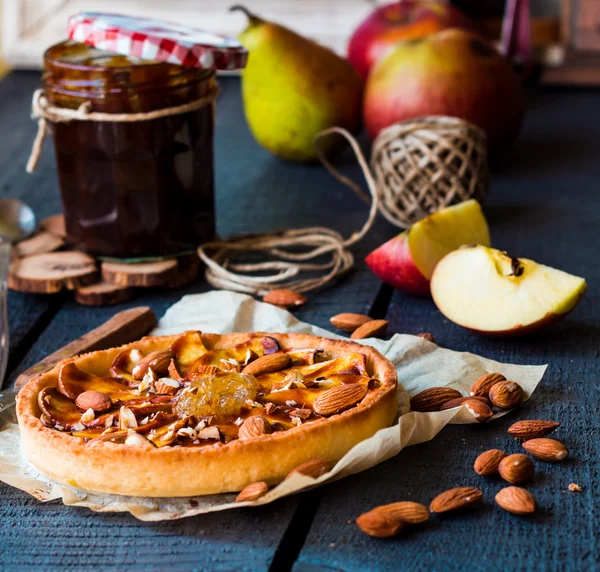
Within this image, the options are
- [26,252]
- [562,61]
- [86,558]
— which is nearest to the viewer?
[86,558]

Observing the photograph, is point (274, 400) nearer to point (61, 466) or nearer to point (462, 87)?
point (61, 466)

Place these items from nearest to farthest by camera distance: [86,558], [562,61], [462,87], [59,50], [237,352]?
[86,558], [237,352], [59,50], [462,87], [562,61]

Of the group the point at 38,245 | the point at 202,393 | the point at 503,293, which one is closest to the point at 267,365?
the point at 202,393

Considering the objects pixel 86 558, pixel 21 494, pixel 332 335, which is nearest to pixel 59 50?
pixel 332 335

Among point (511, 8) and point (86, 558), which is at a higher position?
point (511, 8)

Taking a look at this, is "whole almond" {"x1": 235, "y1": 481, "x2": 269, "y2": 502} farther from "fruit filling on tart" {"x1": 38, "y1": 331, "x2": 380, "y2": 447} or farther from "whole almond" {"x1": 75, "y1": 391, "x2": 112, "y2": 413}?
"whole almond" {"x1": 75, "y1": 391, "x2": 112, "y2": 413}

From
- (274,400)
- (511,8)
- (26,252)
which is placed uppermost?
(511,8)

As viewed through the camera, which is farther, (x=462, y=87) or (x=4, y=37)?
(x=4, y=37)

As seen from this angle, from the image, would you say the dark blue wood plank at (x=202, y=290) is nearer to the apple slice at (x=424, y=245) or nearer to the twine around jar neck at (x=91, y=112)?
the apple slice at (x=424, y=245)
